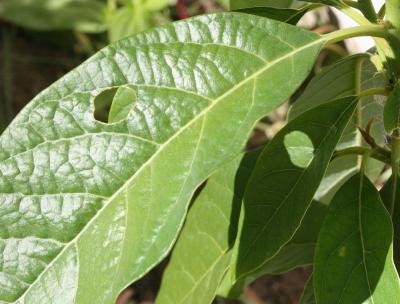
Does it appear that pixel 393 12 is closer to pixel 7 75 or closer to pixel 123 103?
pixel 123 103

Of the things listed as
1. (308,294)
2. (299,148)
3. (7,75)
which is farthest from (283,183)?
(7,75)

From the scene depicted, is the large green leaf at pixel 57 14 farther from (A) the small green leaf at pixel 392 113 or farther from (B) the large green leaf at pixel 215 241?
(A) the small green leaf at pixel 392 113

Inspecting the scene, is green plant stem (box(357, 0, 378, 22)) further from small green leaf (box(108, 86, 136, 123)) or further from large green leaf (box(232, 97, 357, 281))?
small green leaf (box(108, 86, 136, 123))

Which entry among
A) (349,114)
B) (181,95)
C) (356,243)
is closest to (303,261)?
(356,243)

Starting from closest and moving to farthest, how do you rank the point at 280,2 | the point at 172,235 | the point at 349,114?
the point at 172,235 → the point at 349,114 → the point at 280,2

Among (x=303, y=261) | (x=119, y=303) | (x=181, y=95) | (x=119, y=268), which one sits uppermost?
(x=181, y=95)

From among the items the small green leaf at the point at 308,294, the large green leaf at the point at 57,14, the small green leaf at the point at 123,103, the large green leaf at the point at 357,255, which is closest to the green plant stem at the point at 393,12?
the large green leaf at the point at 357,255

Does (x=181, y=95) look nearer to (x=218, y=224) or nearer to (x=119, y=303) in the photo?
(x=218, y=224)
